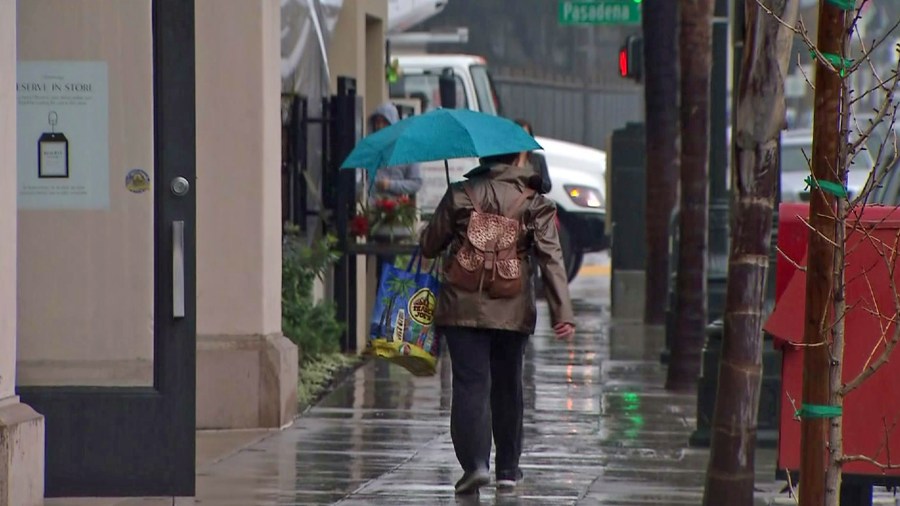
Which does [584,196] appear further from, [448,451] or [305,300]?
[448,451]

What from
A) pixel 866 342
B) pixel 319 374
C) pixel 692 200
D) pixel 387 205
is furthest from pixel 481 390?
pixel 387 205

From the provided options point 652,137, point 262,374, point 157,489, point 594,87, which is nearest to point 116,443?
point 157,489

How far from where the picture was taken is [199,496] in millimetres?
7840

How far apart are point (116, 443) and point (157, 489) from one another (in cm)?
27

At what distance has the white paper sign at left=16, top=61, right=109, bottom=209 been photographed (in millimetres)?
7488

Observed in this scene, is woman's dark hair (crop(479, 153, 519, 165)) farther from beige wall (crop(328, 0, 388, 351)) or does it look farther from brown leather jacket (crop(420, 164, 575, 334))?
beige wall (crop(328, 0, 388, 351))

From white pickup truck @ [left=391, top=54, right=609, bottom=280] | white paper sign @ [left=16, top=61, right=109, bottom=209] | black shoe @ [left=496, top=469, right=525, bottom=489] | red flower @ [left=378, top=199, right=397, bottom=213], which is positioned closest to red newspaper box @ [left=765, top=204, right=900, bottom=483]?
black shoe @ [left=496, top=469, right=525, bottom=489]

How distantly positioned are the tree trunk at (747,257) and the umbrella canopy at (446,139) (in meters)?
1.44

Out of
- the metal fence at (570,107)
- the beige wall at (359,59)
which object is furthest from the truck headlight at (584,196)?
the metal fence at (570,107)

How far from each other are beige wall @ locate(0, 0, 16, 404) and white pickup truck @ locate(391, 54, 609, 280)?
14.6 m

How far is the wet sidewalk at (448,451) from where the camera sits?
8016 millimetres

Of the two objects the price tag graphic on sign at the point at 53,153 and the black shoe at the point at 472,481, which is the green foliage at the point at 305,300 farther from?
the price tag graphic on sign at the point at 53,153

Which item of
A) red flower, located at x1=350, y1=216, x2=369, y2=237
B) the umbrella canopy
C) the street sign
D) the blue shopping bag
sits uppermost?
the street sign

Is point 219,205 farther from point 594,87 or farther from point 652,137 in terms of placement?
point 594,87
